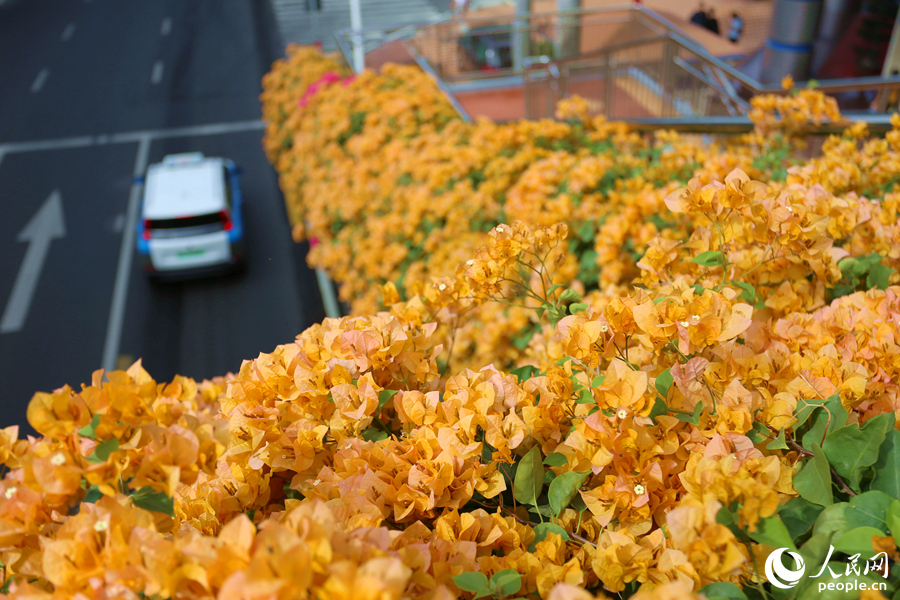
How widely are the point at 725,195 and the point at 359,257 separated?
14.2ft

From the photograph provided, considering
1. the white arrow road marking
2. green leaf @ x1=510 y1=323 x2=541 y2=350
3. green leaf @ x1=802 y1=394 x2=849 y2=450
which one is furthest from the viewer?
→ the white arrow road marking

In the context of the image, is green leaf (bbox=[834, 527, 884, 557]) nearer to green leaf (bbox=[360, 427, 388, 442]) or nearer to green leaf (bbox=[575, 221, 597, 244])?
green leaf (bbox=[360, 427, 388, 442])

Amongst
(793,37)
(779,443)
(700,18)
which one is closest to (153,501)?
(779,443)

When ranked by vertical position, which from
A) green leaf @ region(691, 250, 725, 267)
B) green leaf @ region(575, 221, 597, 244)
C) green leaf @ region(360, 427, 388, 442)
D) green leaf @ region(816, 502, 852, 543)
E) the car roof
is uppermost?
green leaf @ region(691, 250, 725, 267)

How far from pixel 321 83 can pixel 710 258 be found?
821 cm

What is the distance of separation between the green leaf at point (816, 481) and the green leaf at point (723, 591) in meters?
0.22

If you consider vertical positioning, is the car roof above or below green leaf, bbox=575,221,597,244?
below

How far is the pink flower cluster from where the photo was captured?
343 inches

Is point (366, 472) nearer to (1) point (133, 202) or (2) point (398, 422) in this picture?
(2) point (398, 422)

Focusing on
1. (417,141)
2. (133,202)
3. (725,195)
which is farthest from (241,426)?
(133,202)

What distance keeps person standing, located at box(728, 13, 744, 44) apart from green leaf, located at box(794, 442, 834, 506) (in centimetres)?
1334

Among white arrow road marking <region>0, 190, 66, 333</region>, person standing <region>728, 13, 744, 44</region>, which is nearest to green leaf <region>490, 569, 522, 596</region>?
white arrow road marking <region>0, 190, 66, 333</region>

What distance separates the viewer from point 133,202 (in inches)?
428

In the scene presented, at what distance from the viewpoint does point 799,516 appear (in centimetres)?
105
